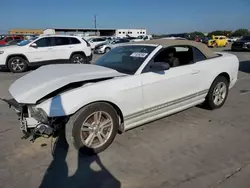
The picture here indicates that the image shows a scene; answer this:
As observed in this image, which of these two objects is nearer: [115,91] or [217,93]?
[115,91]

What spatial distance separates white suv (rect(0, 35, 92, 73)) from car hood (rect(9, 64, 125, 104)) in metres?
8.11

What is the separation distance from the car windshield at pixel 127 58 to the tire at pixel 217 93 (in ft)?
5.24

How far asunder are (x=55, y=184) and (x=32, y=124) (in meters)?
0.91

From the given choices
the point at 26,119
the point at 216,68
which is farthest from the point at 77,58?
the point at 26,119

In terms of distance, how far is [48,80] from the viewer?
350 centimetres

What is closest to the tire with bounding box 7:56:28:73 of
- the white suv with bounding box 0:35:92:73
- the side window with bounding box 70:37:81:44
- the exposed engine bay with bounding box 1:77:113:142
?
the white suv with bounding box 0:35:92:73

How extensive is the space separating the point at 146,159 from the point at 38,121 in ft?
4.97

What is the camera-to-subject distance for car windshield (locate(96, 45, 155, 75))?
158 inches

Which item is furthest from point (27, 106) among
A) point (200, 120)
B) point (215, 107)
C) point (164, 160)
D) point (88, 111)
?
point (215, 107)

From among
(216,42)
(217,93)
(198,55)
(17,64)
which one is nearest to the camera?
(198,55)

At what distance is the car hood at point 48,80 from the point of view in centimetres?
320

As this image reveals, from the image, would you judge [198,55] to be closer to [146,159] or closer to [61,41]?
[146,159]

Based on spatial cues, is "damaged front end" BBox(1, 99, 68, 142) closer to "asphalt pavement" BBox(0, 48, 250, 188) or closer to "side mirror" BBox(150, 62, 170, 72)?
"asphalt pavement" BBox(0, 48, 250, 188)

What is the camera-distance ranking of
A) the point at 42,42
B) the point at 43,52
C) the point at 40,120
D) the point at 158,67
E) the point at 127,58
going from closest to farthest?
the point at 40,120, the point at 158,67, the point at 127,58, the point at 43,52, the point at 42,42
